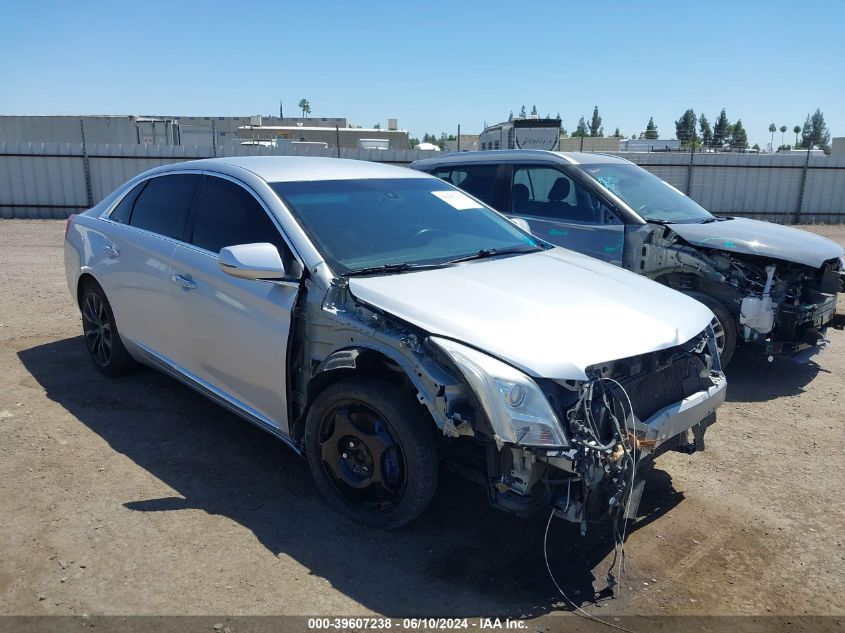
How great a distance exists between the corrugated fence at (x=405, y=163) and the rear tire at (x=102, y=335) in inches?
505

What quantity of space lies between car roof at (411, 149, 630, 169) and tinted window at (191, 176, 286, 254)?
3689 mm

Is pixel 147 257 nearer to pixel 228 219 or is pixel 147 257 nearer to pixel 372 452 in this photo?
pixel 228 219

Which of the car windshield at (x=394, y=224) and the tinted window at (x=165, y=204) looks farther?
the tinted window at (x=165, y=204)

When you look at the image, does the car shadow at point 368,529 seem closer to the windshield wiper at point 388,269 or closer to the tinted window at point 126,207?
the windshield wiper at point 388,269

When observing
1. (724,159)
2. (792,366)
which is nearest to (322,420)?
(792,366)

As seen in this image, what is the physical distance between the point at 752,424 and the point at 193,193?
14.1 feet

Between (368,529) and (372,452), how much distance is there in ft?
1.50

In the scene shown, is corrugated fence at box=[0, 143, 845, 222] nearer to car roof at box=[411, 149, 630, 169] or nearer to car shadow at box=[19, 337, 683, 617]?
car roof at box=[411, 149, 630, 169]

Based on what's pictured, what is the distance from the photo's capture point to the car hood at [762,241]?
5.85 m

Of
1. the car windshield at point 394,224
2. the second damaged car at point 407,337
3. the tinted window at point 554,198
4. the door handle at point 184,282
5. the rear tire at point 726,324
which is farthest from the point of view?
the tinted window at point 554,198

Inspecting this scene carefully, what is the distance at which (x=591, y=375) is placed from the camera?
10.0ft

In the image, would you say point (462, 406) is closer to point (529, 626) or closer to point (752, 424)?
point (529, 626)

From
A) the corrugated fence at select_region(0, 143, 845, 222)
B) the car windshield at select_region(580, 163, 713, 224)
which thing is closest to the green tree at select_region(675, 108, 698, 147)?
the corrugated fence at select_region(0, 143, 845, 222)

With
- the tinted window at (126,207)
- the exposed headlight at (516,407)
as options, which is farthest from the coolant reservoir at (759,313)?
the tinted window at (126,207)
